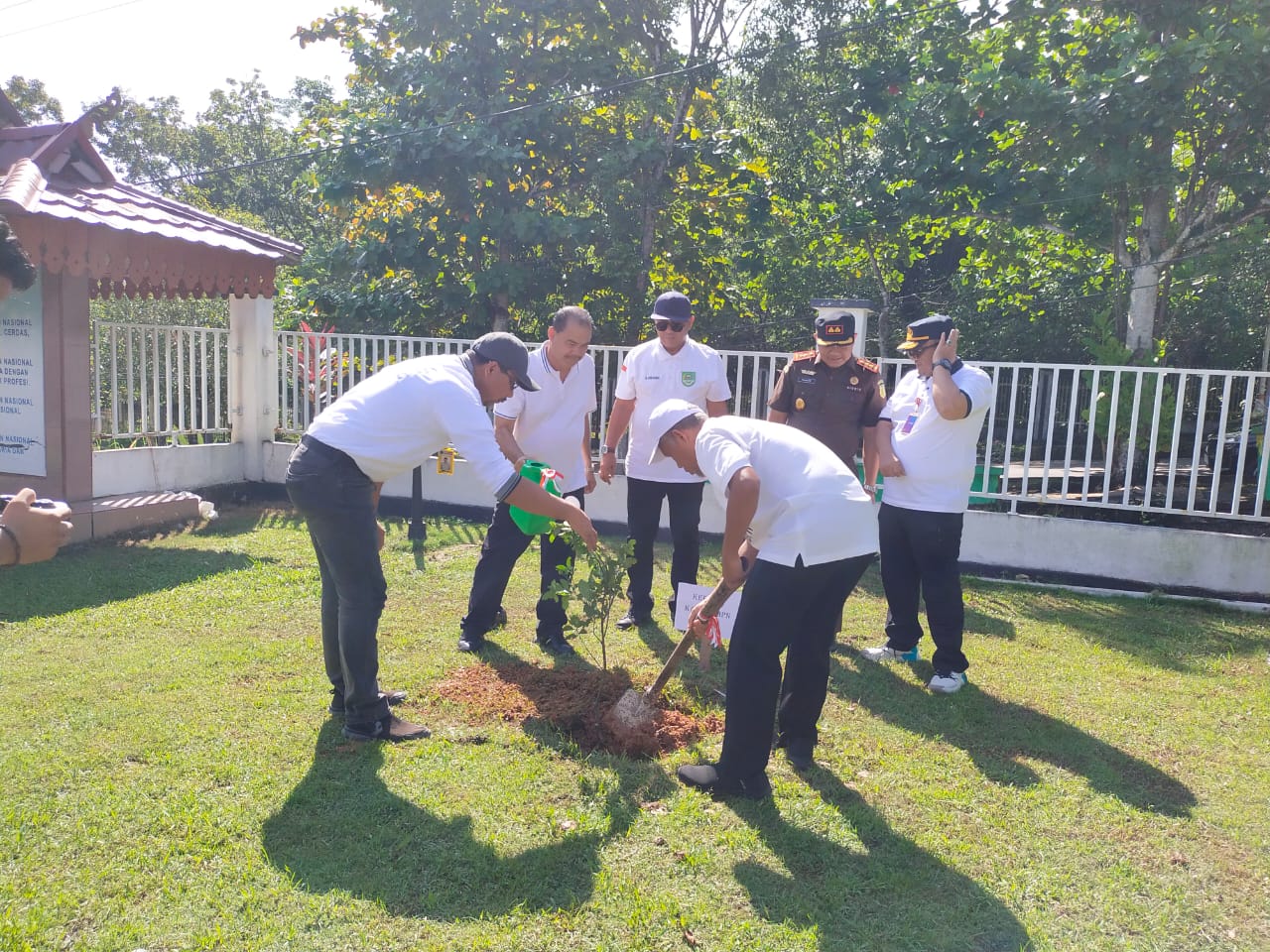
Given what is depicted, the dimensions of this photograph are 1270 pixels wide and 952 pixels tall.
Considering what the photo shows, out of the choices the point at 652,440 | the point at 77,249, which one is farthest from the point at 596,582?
the point at 77,249

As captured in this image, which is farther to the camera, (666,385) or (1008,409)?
(1008,409)

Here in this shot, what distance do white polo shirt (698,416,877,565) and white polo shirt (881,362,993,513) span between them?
1423 millimetres

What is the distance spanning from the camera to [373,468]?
12.5ft

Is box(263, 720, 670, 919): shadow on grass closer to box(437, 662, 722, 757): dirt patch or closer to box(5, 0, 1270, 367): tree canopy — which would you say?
box(437, 662, 722, 757): dirt patch

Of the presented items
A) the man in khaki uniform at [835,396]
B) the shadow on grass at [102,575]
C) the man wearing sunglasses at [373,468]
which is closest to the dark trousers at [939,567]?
the man in khaki uniform at [835,396]

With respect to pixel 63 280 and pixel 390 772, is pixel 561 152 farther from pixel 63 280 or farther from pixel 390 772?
pixel 390 772

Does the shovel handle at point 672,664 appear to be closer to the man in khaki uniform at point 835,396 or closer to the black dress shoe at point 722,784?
the black dress shoe at point 722,784

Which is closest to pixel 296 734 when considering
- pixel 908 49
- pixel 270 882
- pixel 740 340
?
pixel 270 882

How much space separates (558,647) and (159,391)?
6.12 meters

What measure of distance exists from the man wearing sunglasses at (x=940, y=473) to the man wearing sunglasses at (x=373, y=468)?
188cm

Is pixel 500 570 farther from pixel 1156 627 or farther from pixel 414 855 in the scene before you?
pixel 1156 627

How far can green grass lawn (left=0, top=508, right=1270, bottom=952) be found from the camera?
9.11 feet

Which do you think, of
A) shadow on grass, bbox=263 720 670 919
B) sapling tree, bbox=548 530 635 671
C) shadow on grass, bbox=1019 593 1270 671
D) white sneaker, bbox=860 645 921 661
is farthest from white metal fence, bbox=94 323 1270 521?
shadow on grass, bbox=263 720 670 919

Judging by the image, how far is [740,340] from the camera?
13211mm
